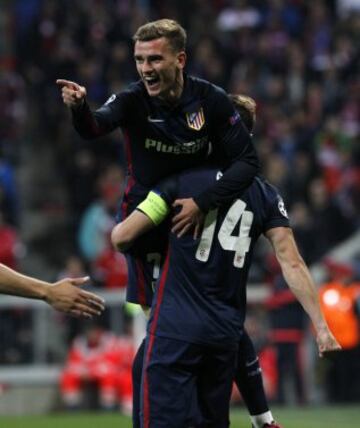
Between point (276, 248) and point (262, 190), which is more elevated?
point (262, 190)

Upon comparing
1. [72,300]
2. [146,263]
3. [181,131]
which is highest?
[181,131]

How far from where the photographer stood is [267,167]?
709 inches

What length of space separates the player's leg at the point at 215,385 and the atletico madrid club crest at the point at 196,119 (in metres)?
1.12

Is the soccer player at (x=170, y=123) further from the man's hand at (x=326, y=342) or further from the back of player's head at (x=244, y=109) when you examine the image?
the man's hand at (x=326, y=342)

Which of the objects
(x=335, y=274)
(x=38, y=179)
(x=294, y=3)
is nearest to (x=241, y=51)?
(x=294, y=3)

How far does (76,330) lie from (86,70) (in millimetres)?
4492

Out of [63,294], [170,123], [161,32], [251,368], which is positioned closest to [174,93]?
[170,123]

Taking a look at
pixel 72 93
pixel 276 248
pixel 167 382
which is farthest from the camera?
pixel 276 248

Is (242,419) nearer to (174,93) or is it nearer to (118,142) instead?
(118,142)

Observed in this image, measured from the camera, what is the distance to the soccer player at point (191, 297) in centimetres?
739

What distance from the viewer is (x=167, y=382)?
291 inches

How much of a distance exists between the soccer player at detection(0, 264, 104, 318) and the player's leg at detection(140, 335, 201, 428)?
1.65 ft

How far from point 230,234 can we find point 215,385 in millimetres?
743

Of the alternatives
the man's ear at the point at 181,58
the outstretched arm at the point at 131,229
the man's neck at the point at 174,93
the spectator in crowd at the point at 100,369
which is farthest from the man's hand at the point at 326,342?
the spectator in crowd at the point at 100,369
